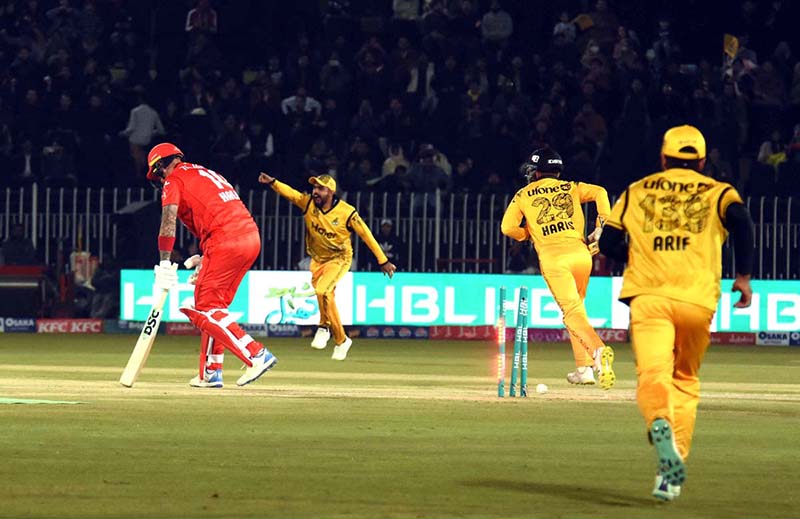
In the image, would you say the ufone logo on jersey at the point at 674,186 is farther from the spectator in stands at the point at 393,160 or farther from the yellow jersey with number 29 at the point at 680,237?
the spectator in stands at the point at 393,160

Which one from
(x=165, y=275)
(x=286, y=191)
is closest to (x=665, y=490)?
(x=165, y=275)

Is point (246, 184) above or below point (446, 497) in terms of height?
above

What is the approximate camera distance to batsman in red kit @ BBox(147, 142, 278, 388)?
16.0m

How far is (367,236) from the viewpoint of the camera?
69.1 ft

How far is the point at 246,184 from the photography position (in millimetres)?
30250

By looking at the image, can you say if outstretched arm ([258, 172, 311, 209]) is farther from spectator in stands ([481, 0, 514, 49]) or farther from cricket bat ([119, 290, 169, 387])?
spectator in stands ([481, 0, 514, 49])

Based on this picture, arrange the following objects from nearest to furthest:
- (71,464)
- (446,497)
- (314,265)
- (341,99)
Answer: (446,497) → (71,464) → (314,265) → (341,99)

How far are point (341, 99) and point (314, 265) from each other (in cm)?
953

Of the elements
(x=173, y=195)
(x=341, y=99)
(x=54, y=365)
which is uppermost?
(x=341, y=99)

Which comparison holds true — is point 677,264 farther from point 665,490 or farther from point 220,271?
point 220,271

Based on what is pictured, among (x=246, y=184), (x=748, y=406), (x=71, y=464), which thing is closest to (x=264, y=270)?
(x=246, y=184)

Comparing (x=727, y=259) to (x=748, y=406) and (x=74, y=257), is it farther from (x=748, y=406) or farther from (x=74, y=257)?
(x=748, y=406)

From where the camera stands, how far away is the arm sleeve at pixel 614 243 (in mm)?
9828

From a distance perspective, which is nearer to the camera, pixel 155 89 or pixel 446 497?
pixel 446 497
